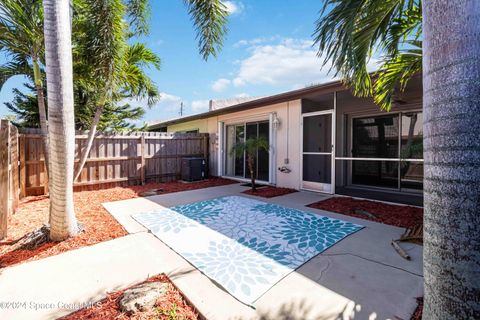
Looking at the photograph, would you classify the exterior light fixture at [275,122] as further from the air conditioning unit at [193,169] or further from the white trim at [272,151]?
the air conditioning unit at [193,169]

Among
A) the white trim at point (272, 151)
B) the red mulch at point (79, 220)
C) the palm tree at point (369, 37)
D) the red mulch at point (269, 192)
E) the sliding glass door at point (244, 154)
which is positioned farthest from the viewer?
the sliding glass door at point (244, 154)

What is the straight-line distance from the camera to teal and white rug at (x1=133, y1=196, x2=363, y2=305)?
2.56m

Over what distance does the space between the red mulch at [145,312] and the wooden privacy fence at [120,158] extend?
5.76 m

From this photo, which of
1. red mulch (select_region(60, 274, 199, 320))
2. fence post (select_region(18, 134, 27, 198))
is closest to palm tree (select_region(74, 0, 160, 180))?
fence post (select_region(18, 134, 27, 198))

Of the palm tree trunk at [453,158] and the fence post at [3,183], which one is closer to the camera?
the palm tree trunk at [453,158]

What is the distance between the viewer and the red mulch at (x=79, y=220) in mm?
3082

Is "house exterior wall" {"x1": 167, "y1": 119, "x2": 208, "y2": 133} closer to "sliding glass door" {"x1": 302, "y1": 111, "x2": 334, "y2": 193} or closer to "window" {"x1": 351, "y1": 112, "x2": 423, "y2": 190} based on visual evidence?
"sliding glass door" {"x1": 302, "y1": 111, "x2": 334, "y2": 193}

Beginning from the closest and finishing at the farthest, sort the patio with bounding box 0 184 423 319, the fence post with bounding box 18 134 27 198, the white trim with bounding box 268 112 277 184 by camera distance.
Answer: the patio with bounding box 0 184 423 319, the fence post with bounding box 18 134 27 198, the white trim with bounding box 268 112 277 184

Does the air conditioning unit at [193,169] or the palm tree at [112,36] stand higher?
the palm tree at [112,36]

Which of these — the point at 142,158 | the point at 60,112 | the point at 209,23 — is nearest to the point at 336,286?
the point at 60,112

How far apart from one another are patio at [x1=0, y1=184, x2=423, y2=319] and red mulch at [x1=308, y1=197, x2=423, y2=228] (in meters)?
1.04

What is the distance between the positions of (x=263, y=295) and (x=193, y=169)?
7.28 m

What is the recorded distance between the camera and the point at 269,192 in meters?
6.97

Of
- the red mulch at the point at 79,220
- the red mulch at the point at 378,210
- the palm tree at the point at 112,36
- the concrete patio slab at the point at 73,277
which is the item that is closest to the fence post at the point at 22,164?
the red mulch at the point at 79,220
